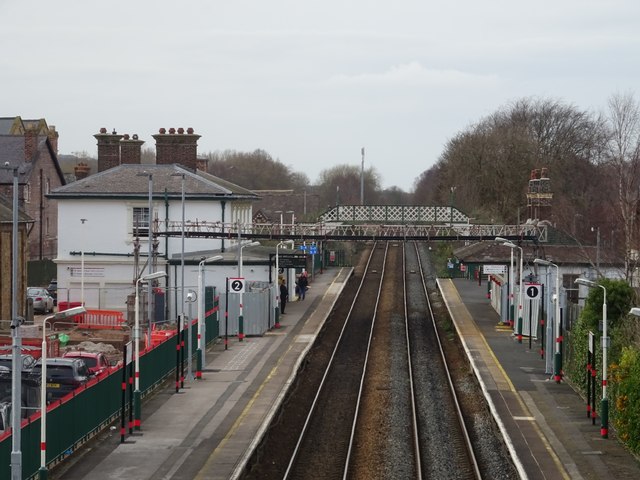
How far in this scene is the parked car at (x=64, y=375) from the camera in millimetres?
23547

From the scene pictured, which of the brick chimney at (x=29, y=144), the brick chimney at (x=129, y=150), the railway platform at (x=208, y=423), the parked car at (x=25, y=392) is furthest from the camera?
the brick chimney at (x=29, y=144)

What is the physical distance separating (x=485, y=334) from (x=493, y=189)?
152ft

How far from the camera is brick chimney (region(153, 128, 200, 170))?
167ft

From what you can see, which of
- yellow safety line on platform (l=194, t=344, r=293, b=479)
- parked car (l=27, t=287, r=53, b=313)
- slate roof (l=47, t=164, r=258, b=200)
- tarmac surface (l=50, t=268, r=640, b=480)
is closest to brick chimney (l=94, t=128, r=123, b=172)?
slate roof (l=47, t=164, r=258, b=200)

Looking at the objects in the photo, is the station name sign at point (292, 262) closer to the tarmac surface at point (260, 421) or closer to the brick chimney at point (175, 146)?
the tarmac surface at point (260, 421)

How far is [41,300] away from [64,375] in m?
23.2

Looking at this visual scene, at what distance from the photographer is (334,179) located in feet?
577

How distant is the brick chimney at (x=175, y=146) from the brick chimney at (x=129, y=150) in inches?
75.9

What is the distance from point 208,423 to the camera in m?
21.9

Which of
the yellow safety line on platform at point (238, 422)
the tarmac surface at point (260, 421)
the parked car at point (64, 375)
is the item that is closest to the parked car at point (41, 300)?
the tarmac surface at point (260, 421)

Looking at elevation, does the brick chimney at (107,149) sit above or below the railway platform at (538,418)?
above

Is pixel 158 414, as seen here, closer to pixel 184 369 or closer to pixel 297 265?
pixel 184 369

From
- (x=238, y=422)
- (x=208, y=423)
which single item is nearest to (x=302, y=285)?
(x=238, y=422)

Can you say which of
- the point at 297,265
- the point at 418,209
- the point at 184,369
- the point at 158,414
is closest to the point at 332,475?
the point at 158,414
